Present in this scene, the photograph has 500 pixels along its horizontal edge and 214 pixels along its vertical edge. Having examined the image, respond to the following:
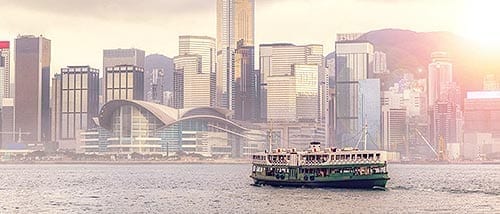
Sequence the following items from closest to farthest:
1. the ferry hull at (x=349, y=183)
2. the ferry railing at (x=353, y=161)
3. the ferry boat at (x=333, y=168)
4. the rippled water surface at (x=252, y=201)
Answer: the rippled water surface at (x=252, y=201)
the ferry railing at (x=353, y=161)
the ferry boat at (x=333, y=168)
the ferry hull at (x=349, y=183)

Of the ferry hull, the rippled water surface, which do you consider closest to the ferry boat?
the ferry hull

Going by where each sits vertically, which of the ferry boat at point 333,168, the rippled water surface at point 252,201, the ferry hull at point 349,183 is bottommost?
the rippled water surface at point 252,201

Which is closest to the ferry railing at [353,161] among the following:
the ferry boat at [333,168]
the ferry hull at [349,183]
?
the ferry boat at [333,168]

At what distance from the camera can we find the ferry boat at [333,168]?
126 m

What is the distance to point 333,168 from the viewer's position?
127562mm

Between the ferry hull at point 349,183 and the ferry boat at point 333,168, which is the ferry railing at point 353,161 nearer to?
the ferry boat at point 333,168

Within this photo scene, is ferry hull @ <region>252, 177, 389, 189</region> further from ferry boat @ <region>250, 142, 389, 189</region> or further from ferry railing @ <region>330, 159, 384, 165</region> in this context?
ferry railing @ <region>330, 159, 384, 165</region>

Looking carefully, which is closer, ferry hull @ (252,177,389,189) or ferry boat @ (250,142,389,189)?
ferry boat @ (250,142,389,189)

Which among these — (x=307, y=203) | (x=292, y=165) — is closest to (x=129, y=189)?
(x=292, y=165)

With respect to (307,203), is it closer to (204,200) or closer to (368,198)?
(368,198)

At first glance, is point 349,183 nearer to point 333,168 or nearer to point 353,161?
point 333,168

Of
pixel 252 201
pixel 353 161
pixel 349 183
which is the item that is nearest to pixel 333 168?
pixel 349 183

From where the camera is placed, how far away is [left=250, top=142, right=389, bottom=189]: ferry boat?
126m

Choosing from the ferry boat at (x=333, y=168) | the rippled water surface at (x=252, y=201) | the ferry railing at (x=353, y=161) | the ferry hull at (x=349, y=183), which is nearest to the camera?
the rippled water surface at (x=252, y=201)
